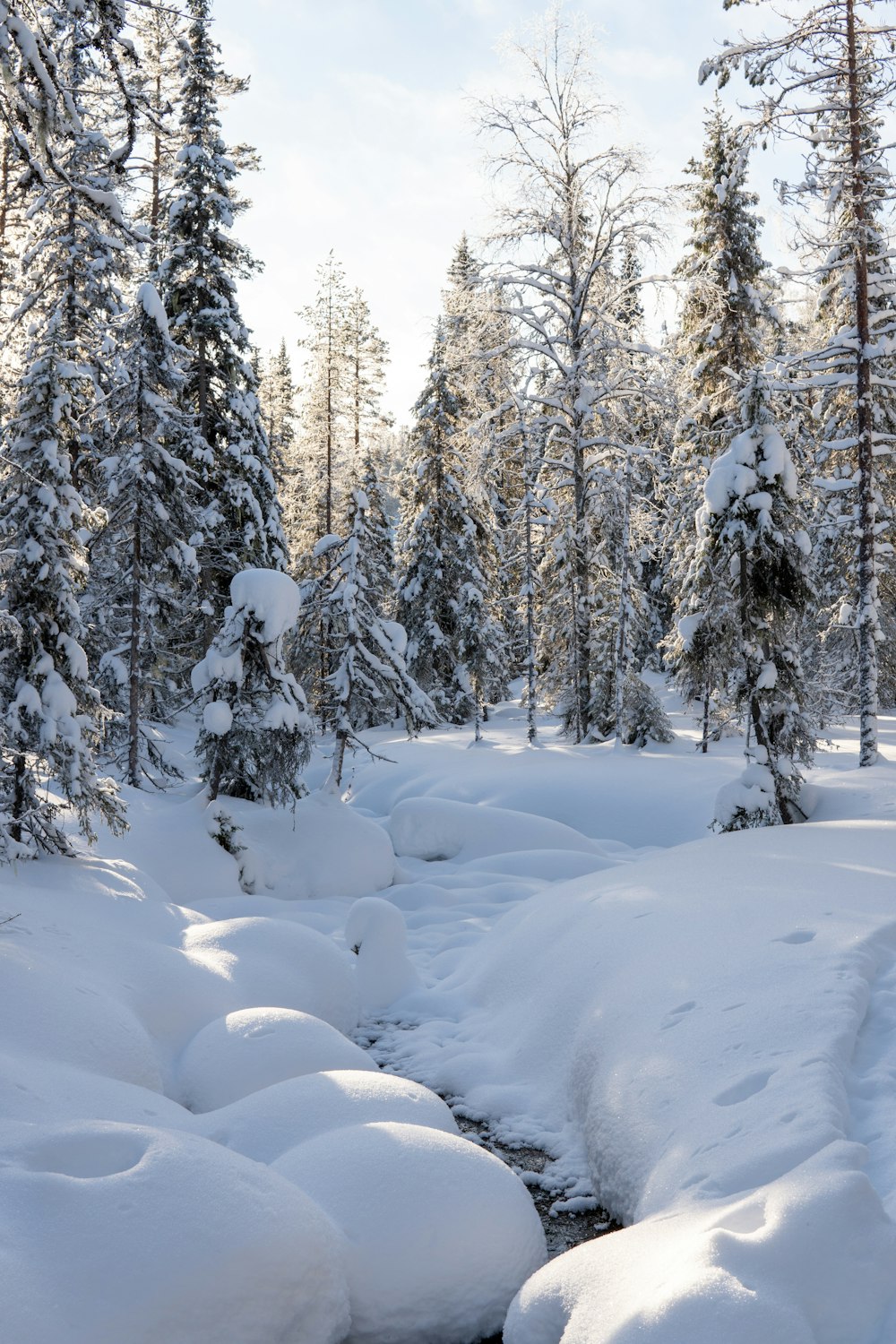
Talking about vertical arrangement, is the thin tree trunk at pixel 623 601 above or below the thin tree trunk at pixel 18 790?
above

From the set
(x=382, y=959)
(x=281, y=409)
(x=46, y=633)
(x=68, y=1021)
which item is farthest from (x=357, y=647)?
(x=281, y=409)

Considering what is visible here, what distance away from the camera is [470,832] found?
49.0 feet

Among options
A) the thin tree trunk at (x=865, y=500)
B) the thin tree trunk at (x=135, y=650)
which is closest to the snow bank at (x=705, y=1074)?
the thin tree trunk at (x=865, y=500)

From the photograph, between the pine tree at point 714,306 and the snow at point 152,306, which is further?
the pine tree at point 714,306

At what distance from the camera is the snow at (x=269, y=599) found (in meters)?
13.0

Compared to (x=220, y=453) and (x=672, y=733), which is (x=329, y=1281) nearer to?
(x=220, y=453)

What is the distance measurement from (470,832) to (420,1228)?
10358 millimetres

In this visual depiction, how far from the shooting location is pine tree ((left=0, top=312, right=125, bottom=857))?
9633 mm

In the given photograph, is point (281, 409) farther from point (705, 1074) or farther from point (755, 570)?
point (705, 1074)

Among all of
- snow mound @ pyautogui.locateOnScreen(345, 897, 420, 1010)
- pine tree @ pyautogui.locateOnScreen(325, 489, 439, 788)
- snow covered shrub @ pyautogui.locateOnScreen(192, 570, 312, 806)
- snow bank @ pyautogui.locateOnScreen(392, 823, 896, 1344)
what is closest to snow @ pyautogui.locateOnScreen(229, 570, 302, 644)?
snow covered shrub @ pyautogui.locateOnScreen(192, 570, 312, 806)

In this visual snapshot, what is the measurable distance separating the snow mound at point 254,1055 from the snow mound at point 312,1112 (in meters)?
0.37

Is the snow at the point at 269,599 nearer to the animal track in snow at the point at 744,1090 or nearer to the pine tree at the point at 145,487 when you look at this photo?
the pine tree at the point at 145,487

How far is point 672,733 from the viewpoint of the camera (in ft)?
80.4

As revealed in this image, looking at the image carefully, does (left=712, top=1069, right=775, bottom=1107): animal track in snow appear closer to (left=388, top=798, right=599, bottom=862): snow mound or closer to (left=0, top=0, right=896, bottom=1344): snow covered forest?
(left=0, top=0, right=896, bottom=1344): snow covered forest
